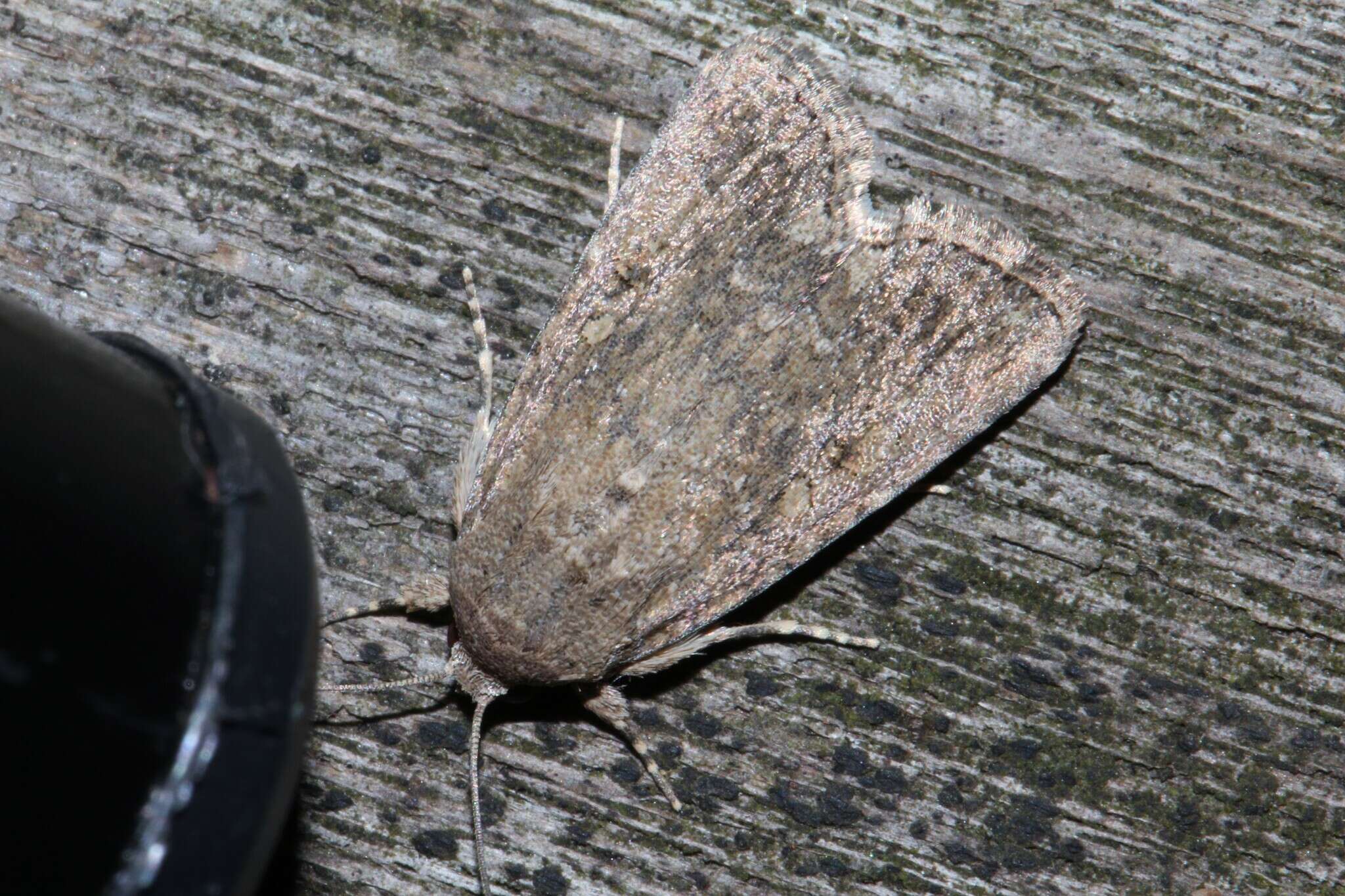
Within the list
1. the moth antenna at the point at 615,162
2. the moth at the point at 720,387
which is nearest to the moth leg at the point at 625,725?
the moth at the point at 720,387

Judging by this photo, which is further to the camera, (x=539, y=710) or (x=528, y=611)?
(x=539, y=710)

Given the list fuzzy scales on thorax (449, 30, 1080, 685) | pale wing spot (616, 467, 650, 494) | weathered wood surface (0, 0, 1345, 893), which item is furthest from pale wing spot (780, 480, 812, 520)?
pale wing spot (616, 467, 650, 494)

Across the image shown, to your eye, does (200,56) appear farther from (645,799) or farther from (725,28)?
(645,799)

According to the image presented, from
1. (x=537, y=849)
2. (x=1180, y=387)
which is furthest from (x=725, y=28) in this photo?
(x=537, y=849)

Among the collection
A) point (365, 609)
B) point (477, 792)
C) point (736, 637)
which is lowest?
point (477, 792)

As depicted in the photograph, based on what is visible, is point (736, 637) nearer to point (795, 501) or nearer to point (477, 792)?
point (795, 501)

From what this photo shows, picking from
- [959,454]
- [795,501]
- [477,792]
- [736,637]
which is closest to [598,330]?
[795,501]

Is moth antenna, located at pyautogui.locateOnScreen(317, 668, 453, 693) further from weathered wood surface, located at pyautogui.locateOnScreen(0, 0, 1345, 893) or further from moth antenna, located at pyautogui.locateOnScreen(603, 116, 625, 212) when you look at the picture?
moth antenna, located at pyautogui.locateOnScreen(603, 116, 625, 212)

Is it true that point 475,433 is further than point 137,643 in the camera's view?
Yes
